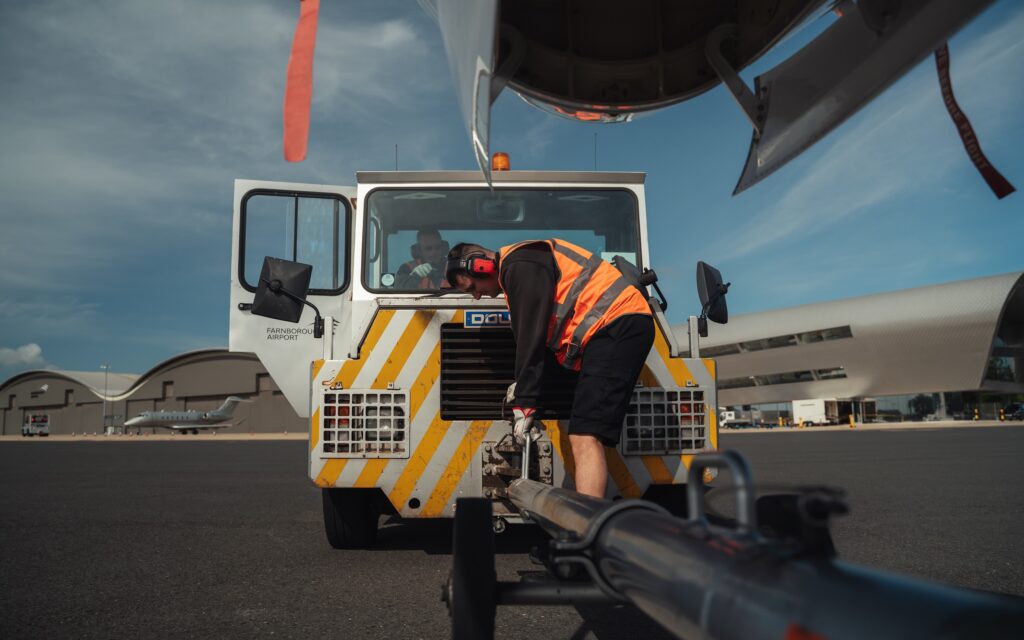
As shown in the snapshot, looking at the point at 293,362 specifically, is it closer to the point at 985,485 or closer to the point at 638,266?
the point at 638,266

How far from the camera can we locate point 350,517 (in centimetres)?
471

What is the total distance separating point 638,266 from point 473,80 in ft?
10.2

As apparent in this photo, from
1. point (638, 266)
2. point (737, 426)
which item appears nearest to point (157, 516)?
point (638, 266)

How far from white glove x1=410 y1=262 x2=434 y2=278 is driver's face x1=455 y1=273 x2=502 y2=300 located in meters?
1.38

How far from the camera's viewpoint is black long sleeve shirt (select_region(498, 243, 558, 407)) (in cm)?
329

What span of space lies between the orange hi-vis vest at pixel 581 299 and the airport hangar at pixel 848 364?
5797 cm

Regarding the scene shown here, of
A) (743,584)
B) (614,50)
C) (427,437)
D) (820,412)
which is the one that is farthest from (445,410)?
(820,412)

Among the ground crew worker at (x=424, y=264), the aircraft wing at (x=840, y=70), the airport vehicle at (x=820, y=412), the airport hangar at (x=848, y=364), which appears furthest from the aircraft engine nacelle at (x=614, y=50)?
the airport vehicle at (x=820, y=412)

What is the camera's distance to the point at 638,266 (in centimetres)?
514

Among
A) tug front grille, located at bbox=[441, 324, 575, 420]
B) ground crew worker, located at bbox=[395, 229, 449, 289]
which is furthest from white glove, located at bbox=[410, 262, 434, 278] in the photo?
tug front grille, located at bbox=[441, 324, 575, 420]

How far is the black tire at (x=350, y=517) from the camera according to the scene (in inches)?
182

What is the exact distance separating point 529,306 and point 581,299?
283 mm

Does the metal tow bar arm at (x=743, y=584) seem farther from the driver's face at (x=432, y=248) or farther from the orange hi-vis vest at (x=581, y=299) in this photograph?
the driver's face at (x=432, y=248)

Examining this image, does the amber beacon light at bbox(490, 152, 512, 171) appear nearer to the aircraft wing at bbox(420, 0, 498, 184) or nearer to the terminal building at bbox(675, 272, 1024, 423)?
the aircraft wing at bbox(420, 0, 498, 184)
